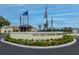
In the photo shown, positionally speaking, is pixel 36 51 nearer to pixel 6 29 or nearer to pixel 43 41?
pixel 43 41

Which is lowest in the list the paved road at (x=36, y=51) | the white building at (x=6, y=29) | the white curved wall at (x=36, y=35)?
the paved road at (x=36, y=51)

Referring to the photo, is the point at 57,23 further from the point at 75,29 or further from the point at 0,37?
the point at 0,37

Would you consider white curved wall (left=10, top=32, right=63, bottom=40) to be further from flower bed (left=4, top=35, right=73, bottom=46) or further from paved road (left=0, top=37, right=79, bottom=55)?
paved road (left=0, top=37, right=79, bottom=55)

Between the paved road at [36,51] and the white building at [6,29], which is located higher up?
the white building at [6,29]

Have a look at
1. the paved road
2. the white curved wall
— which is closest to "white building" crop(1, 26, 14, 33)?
the white curved wall

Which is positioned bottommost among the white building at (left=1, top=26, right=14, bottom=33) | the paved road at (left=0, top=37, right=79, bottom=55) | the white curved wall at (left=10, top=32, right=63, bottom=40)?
the paved road at (left=0, top=37, right=79, bottom=55)

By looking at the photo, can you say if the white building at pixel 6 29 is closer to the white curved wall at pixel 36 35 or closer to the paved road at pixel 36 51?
the white curved wall at pixel 36 35

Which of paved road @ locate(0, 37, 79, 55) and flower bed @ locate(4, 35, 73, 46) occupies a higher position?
flower bed @ locate(4, 35, 73, 46)

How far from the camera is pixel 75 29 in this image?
53.9 feet

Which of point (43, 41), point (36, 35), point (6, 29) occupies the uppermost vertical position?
point (6, 29)

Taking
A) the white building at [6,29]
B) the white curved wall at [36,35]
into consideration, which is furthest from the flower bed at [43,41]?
the white building at [6,29]

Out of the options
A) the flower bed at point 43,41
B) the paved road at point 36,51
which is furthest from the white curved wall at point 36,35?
the paved road at point 36,51

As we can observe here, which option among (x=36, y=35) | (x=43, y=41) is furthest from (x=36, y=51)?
(x=36, y=35)
